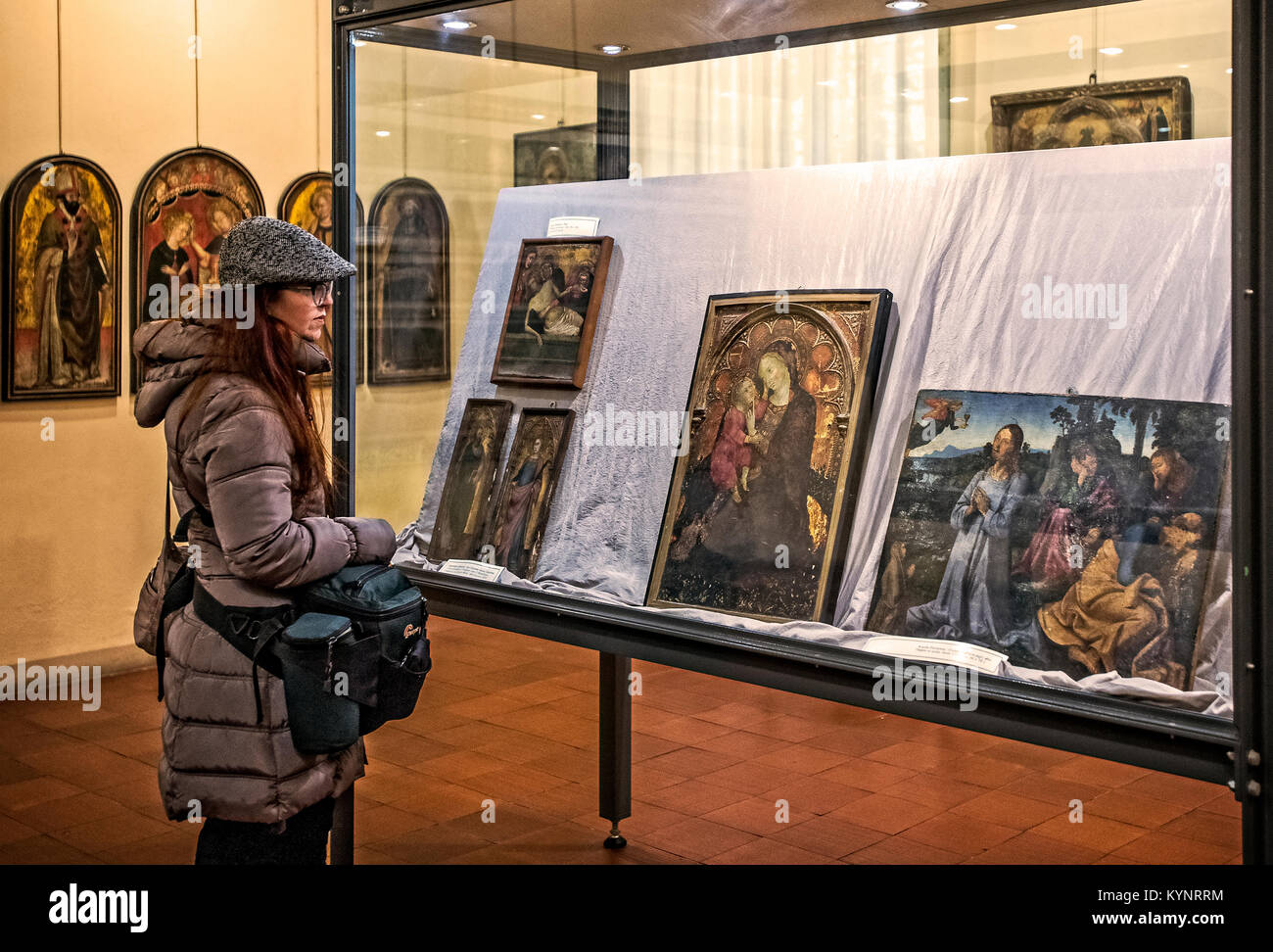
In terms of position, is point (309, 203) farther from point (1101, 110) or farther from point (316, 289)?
point (1101, 110)

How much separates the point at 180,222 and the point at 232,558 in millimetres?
4600

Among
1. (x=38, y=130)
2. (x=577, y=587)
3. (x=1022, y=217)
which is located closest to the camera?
(x=1022, y=217)

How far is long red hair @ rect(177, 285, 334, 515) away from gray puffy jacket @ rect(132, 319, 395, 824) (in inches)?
0.8

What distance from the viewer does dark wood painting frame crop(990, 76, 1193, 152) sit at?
246cm

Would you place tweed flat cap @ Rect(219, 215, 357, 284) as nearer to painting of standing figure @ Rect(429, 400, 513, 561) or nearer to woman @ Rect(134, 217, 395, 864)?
woman @ Rect(134, 217, 395, 864)

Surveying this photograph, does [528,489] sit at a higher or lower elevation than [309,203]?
lower

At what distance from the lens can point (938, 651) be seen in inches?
101

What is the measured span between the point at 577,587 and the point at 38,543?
4.09 meters

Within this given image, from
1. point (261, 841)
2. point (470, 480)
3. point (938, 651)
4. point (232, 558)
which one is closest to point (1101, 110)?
point (938, 651)

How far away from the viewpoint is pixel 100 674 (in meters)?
6.60

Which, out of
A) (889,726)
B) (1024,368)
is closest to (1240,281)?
(1024,368)

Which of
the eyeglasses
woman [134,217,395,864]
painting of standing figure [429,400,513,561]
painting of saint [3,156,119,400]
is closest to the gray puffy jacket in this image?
woman [134,217,395,864]

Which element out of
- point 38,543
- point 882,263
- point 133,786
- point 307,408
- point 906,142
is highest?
point 906,142

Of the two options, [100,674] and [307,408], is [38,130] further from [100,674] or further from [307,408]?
[307,408]
